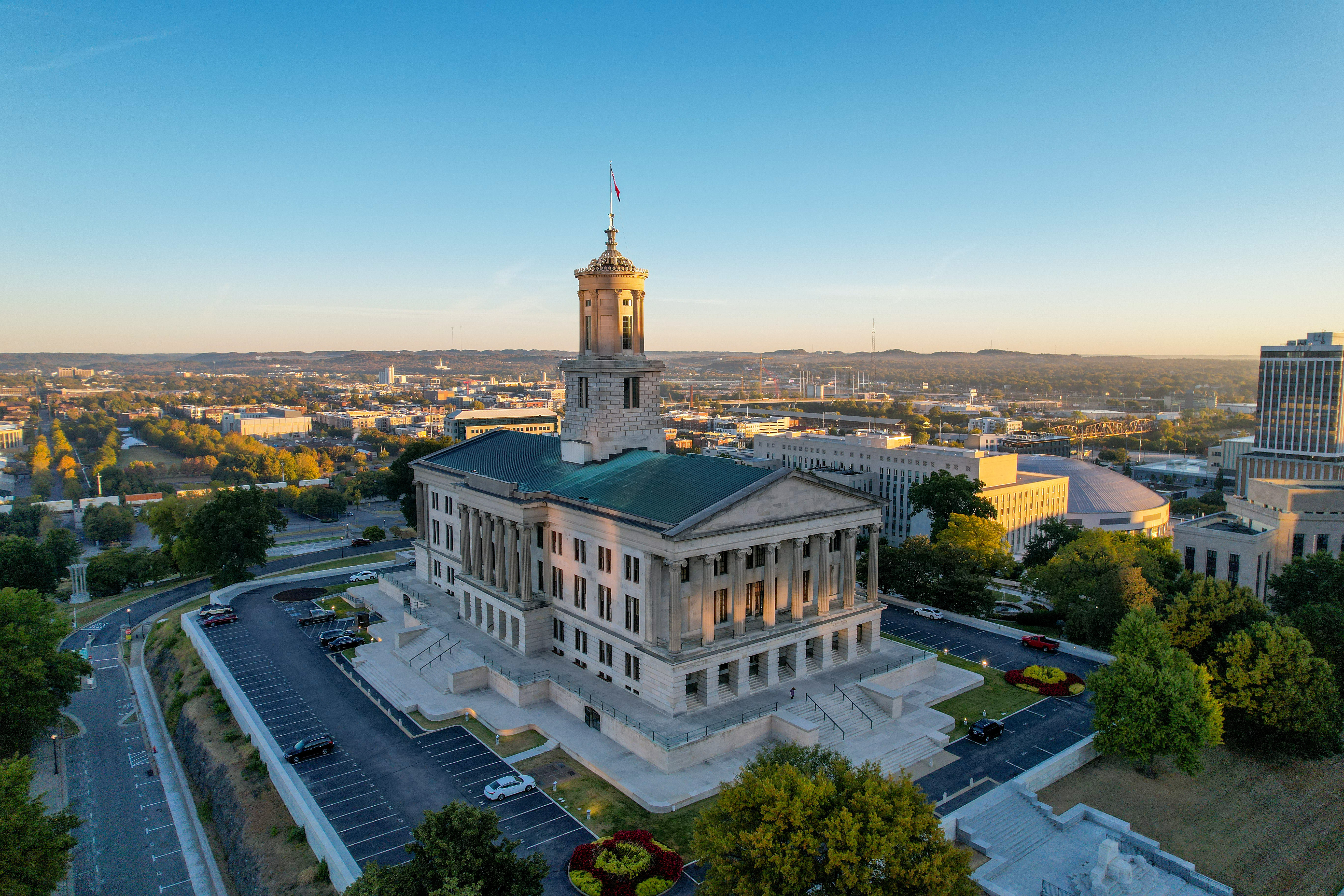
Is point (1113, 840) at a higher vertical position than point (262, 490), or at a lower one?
lower

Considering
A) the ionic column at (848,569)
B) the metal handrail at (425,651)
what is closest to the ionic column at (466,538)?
the metal handrail at (425,651)

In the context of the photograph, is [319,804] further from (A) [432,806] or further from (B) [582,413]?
(B) [582,413]

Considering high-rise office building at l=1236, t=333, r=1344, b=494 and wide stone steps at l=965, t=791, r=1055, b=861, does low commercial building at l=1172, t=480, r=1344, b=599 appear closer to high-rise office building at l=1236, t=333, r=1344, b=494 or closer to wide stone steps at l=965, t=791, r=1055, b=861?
wide stone steps at l=965, t=791, r=1055, b=861

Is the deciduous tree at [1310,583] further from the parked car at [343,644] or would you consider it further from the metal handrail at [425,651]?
the parked car at [343,644]

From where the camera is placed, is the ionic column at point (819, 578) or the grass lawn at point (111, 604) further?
the grass lawn at point (111, 604)

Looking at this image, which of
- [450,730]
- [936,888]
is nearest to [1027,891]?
[936,888]

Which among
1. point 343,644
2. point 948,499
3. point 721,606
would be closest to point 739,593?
point 721,606
